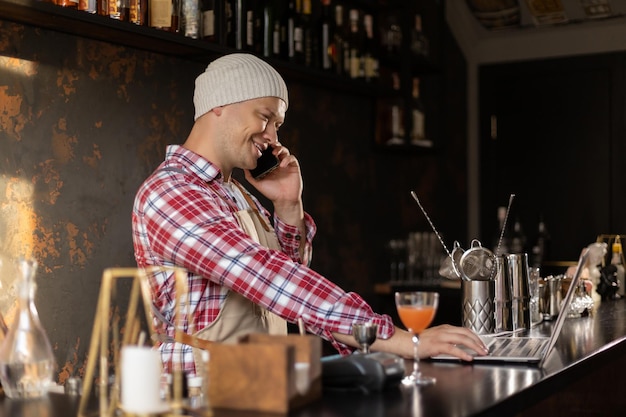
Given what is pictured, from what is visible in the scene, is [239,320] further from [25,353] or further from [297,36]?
[297,36]

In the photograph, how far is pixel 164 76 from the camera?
3.69 m

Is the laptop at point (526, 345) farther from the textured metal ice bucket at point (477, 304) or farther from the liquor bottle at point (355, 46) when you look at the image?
the liquor bottle at point (355, 46)

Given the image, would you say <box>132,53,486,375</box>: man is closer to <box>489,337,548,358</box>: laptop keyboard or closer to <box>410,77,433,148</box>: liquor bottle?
<box>489,337,548,358</box>: laptop keyboard

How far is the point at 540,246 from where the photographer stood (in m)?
5.72

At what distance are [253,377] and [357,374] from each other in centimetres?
27

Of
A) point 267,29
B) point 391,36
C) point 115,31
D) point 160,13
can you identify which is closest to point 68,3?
point 115,31

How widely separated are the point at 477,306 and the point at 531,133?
360 centimetres

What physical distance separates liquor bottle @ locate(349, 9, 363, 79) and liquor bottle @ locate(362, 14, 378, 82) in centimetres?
4

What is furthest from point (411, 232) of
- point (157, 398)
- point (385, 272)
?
point (157, 398)

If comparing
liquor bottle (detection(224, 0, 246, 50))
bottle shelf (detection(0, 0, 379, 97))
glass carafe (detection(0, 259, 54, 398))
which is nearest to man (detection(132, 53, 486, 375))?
glass carafe (detection(0, 259, 54, 398))

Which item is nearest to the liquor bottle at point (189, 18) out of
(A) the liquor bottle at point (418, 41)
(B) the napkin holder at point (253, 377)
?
(A) the liquor bottle at point (418, 41)

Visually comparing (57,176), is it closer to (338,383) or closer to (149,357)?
(338,383)

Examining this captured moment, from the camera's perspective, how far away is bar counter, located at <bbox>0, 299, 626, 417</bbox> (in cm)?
151

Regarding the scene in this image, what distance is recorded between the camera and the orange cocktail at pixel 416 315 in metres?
Result: 1.88
